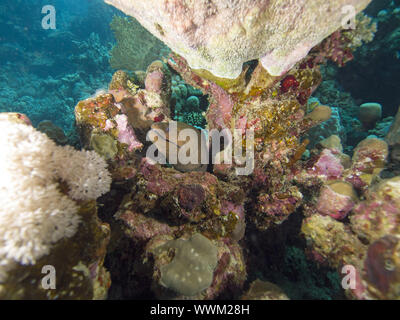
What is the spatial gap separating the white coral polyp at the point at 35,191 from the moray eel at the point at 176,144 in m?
1.48

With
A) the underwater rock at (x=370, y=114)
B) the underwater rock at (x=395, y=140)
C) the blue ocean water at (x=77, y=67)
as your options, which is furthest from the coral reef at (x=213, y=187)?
the blue ocean water at (x=77, y=67)

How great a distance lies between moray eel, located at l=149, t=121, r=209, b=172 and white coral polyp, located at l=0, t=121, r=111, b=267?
4.84 ft

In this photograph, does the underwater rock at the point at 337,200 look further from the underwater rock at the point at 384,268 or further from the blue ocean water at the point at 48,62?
the blue ocean water at the point at 48,62

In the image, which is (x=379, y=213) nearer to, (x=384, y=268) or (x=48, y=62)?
(x=384, y=268)

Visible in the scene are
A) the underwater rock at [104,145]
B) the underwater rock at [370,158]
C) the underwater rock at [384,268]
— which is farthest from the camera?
the underwater rock at [370,158]

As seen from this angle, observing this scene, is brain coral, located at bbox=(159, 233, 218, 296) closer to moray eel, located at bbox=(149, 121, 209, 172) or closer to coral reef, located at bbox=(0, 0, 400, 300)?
coral reef, located at bbox=(0, 0, 400, 300)

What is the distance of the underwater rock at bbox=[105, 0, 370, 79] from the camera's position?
2354 mm

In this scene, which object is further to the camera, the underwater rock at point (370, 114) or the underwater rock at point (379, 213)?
the underwater rock at point (370, 114)

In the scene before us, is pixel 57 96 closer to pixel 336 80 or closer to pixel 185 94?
pixel 185 94

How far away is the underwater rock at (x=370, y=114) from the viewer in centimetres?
811

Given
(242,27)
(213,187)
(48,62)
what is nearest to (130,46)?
(242,27)

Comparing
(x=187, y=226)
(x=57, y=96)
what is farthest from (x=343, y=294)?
(x=57, y=96)

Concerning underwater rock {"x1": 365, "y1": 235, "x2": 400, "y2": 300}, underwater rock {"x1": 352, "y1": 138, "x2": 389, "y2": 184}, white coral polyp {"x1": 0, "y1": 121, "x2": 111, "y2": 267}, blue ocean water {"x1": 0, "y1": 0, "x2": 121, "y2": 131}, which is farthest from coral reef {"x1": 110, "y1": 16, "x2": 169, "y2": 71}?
underwater rock {"x1": 365, "y1": 235, "x2": 400, "y2": 300}

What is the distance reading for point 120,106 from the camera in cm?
387
